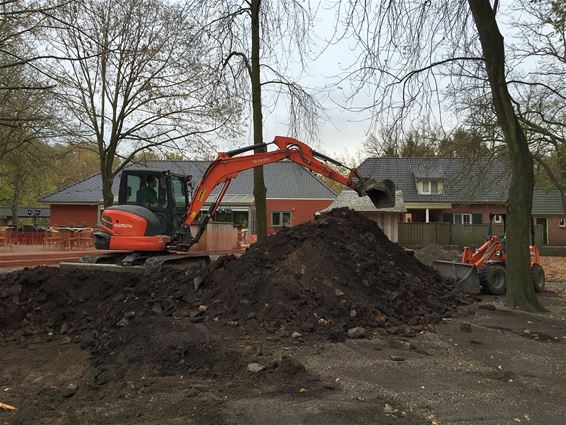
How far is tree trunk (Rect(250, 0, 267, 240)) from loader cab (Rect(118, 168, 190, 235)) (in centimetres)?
307

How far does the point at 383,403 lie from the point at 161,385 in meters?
2.31

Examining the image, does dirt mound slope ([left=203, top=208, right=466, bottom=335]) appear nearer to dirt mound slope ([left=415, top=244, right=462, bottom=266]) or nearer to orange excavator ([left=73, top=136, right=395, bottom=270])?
orange excavator ([left=73, top=136, right=395, bottom=270])

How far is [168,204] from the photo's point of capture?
38.6ft

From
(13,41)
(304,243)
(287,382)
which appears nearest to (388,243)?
(304,243)

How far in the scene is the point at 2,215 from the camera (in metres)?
69.0

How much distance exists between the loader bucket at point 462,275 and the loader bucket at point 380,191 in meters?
3.14

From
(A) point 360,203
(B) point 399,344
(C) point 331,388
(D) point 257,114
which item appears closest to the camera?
(C) point 331,388

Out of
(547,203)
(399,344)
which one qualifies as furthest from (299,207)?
(399,344)

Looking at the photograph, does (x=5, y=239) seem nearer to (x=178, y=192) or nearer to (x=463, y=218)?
(x=178, y=192)

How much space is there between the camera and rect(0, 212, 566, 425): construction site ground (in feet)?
16.3

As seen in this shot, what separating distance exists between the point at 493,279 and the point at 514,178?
367 centimetres

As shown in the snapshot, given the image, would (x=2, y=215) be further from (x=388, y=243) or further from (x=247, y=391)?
(x=247, y=391)

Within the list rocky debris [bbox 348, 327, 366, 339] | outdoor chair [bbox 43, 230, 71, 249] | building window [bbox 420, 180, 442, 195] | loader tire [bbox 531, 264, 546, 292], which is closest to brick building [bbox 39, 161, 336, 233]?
building window [bbox 420, 180, 442, 195]

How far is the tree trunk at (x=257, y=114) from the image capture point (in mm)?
14406
